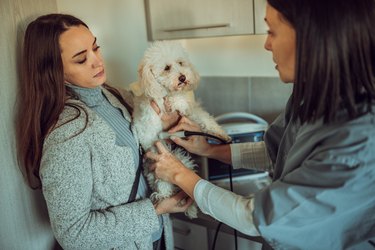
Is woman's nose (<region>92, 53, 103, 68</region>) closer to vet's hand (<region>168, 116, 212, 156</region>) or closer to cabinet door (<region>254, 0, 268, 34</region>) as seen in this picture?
vet's hand (<region>168, 116, 212, 156</region>)

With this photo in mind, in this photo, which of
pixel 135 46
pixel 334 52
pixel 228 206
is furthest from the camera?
pixel 135 46

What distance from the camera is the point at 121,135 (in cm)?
108

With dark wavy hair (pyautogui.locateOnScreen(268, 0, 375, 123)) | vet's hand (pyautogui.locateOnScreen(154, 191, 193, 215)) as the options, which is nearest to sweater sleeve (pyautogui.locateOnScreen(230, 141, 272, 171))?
vet's hand (pyautogui.locateOnScreen(154, 191, 193, 215))

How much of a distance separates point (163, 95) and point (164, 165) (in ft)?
0.88

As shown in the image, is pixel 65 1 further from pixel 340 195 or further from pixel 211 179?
pixel 340 195

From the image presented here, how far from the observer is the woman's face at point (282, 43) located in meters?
0.77

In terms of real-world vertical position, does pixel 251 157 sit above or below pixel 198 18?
below

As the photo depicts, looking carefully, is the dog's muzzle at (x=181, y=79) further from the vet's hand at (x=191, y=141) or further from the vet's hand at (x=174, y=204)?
the vet's hand at (x=174, y=204)

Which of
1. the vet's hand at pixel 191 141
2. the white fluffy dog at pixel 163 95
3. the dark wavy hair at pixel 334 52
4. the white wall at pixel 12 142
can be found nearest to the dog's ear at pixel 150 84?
the white fluffy dog at pixel 163 95

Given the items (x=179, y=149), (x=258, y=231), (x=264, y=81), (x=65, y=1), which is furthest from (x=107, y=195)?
(x=264, y=81)

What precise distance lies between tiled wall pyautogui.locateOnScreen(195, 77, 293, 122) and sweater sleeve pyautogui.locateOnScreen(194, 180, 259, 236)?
0.96 meters

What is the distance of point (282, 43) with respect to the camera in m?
0.79

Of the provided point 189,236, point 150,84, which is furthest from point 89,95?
point 189,236

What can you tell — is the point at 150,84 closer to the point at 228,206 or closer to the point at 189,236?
the point at 228,206
